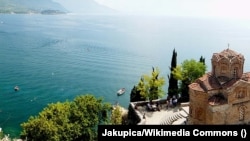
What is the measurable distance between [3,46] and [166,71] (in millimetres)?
74019

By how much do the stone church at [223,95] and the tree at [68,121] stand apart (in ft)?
39.7

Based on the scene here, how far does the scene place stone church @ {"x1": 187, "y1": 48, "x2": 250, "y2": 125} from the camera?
3669cm

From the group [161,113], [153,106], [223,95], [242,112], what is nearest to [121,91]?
[153,106]

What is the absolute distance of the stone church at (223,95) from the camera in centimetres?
3669

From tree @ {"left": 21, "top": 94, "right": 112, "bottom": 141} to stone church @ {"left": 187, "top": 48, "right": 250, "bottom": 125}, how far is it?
39.7 feet

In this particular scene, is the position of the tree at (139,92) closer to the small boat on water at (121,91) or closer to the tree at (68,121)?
the tree at (68,121)

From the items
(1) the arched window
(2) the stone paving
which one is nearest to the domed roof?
(1) the arched window

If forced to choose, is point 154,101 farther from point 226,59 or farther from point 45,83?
point 45,83

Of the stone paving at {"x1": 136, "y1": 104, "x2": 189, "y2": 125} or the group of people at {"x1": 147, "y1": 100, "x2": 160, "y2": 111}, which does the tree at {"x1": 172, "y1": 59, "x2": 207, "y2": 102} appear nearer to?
the stone paving at {"x1": 136, "y1": 104, "x2": 189, "y2": 125}

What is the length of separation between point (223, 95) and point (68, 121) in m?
18.2

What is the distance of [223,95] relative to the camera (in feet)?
122

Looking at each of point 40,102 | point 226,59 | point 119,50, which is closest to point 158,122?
point 226,59

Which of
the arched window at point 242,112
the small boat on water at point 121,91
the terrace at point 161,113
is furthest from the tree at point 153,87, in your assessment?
the small boat on water at point 121,91

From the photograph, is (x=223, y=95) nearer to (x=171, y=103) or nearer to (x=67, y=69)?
(x=171, y=103)
